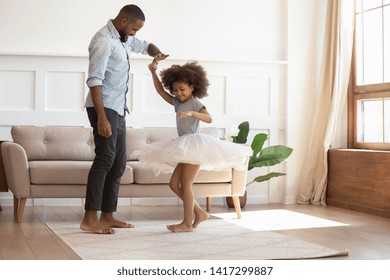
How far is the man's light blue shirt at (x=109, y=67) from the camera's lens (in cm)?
364

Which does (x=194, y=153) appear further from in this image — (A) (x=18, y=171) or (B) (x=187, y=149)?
(A) (x=18, y=171)

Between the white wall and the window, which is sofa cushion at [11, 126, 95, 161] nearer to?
the white wall

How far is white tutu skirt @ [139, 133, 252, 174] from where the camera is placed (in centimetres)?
383

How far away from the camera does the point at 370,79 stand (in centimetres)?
566

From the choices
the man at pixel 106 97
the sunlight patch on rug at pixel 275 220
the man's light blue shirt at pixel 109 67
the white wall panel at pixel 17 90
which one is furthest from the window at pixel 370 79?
the white wall panel at pixel 17 90

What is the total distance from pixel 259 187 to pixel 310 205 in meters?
0.53

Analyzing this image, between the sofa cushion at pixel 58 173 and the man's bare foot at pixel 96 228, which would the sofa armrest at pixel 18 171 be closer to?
the sofa cushion at pixel 58 173

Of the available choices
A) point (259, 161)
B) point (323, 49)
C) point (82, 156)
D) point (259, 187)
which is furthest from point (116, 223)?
point (323, 49)

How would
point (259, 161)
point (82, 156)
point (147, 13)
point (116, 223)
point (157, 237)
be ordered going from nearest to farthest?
point (157, 237) < point (116, 223) < point (82, 156) < point (259, 161) < point (147, 13)

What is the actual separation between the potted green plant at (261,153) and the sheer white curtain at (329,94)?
1.50 feet

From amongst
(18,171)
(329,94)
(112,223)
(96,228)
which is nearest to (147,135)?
(18,171)

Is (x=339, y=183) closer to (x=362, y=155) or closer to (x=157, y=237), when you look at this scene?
(x=362, y=155)

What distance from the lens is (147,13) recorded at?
585cm

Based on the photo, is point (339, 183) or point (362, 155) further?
point (339, 183)
